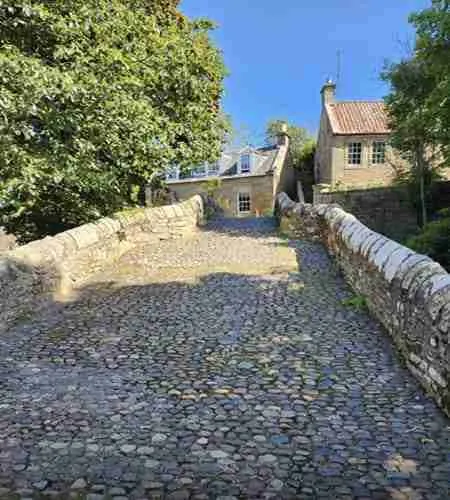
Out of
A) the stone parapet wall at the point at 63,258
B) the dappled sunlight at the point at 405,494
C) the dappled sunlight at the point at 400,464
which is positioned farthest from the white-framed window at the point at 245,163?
the dappled sunlight at the point at 405,494

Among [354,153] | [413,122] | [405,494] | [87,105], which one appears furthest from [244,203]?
[405,494]

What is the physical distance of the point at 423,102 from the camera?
16.4m

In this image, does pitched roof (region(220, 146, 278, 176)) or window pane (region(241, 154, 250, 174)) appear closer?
pitched roof (region(220, 146, 278, 176))

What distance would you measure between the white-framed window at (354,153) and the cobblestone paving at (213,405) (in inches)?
835

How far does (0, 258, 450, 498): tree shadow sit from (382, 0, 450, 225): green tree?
7937mm

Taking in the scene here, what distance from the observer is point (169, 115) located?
11.7m

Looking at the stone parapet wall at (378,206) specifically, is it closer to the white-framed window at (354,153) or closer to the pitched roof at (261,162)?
the white-framed window at (354,153)

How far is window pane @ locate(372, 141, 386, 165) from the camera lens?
26.1 metres

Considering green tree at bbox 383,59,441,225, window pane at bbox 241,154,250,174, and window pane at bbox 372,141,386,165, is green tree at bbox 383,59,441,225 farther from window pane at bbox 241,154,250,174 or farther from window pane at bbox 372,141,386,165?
window pane at bbox 241,154,250,174

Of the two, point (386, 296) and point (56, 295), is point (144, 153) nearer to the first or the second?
point (56, 295)

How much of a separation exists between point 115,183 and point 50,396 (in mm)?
7383

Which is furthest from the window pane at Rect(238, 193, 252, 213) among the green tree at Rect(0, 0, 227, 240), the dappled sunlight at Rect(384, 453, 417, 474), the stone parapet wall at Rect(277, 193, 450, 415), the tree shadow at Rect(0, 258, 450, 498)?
the dappled sunlight at Rect(384, 453, 417, 474)

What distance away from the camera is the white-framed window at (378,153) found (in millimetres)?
26062

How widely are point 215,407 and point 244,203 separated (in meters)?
28.2
